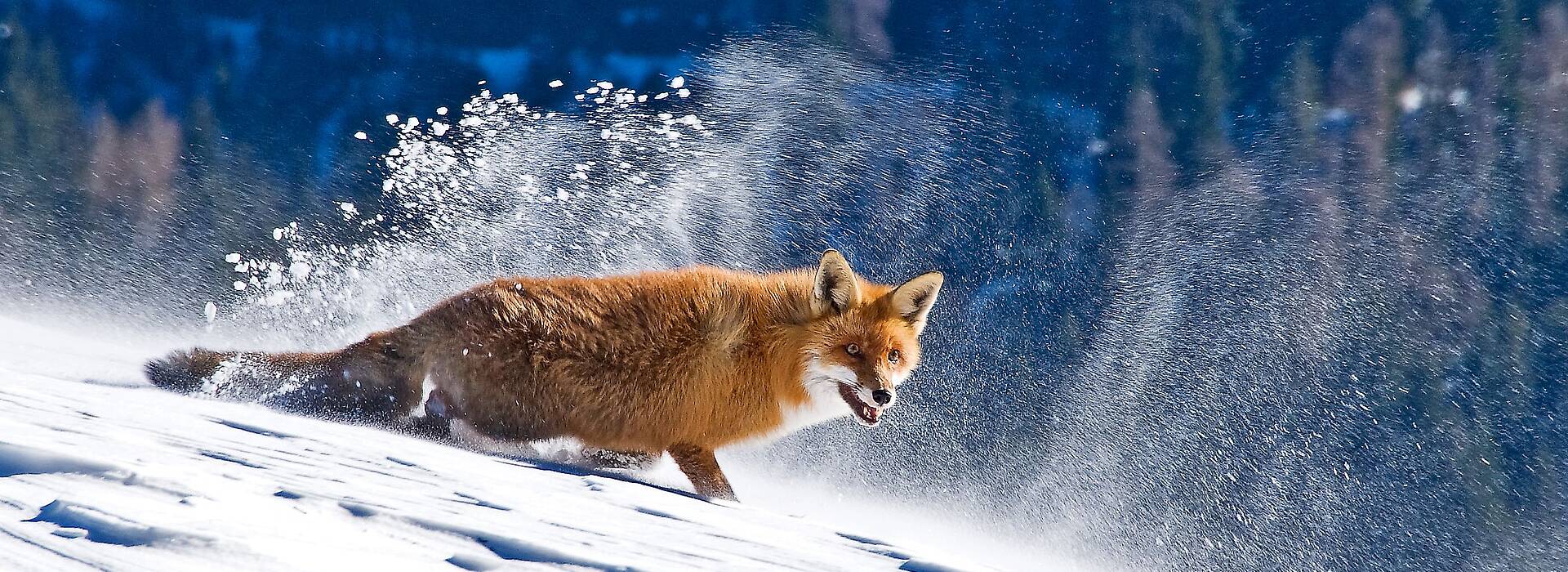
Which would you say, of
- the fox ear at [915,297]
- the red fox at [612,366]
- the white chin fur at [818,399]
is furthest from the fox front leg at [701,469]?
the fox ear at [915,297]

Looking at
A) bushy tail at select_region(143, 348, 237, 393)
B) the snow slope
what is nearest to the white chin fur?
the snow slope

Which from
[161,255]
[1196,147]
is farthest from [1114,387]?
[161,255]

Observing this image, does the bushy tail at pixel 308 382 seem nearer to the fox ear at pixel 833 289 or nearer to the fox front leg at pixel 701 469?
the fox front leg at pixel 701 469

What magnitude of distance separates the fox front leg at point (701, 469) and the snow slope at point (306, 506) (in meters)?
0.59

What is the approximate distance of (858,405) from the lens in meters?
4.96

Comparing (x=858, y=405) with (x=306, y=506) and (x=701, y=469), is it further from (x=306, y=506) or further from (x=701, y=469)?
(x=306, y=506)

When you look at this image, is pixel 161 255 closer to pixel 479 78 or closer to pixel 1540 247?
pixel 479 78

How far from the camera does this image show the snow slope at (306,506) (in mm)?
2113

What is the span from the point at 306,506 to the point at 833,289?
2758 mm

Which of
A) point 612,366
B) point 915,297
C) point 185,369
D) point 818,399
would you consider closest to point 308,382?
point 185,369

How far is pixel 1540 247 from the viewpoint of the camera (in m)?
33.7

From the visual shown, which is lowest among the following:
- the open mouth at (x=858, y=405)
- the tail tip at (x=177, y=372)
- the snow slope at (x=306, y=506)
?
the snow slope at (x=306, y=506)

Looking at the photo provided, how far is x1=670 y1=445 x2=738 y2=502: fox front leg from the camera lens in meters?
4.82

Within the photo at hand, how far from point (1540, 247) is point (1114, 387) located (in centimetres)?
2664
